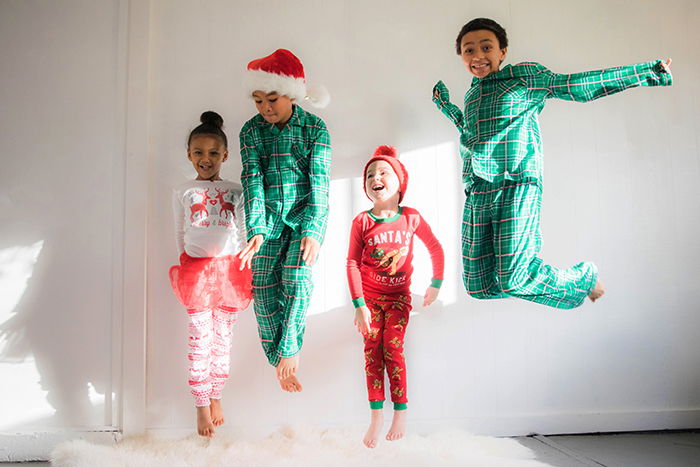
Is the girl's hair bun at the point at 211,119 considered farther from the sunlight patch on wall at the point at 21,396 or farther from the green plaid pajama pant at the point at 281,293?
the sunlight patch on wall at the point at 21,396

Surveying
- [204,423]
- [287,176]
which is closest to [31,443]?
[204,423]

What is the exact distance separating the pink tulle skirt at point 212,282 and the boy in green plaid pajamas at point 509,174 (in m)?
0.99

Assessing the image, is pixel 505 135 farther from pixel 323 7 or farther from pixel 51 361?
pixel 51 361

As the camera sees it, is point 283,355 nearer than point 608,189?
→ Yes

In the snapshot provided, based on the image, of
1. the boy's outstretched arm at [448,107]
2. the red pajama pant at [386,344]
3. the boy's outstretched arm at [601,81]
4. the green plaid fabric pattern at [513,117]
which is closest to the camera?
the boy's outstretched arm at [601,81]

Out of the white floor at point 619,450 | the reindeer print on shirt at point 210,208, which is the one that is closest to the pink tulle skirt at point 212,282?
the reindeer print on shirt at point 210,208

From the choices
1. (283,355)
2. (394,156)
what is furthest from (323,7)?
(283,355)

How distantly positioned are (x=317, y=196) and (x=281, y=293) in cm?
44

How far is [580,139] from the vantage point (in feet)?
9.02

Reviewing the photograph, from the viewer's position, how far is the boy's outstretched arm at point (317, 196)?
2070mm

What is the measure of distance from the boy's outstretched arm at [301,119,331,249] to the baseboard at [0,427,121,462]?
1418 mm

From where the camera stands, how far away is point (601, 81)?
194 cm

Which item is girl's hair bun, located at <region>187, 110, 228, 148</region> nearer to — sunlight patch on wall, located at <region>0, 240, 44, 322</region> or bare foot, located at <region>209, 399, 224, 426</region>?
sunlight patch on wall, located at <region>0, 240, 44, 322</region>

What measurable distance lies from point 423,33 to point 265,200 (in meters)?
1.34
